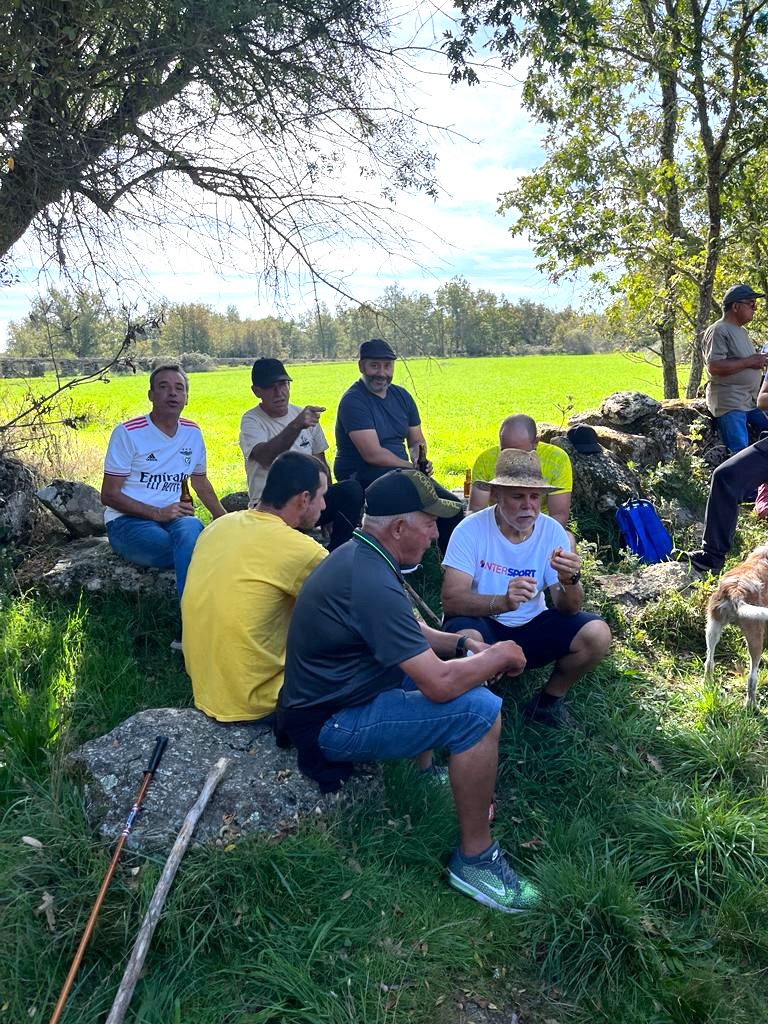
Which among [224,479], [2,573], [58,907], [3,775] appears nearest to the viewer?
[58,907]

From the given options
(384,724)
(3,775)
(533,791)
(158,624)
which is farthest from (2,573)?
(533,791)

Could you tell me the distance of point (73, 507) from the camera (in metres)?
5.98

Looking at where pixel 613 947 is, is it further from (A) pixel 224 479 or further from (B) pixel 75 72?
(A) pixel 224 479

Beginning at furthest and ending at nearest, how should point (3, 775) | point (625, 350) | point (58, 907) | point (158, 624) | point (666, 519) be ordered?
point (625, 350) < point (666, 519) < point (158, 624) < point (3, 775) < point (58, 907)

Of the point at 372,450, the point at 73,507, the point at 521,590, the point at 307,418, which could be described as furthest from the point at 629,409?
the point at 73,507

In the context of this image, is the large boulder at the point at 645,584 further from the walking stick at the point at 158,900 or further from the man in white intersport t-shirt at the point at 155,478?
the walking stick at the point at 158,900

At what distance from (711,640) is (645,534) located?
2187 mm

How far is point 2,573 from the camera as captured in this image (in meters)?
5.34

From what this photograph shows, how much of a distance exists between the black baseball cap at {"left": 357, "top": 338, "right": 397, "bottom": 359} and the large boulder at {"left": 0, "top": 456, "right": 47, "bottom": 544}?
290 centimetres

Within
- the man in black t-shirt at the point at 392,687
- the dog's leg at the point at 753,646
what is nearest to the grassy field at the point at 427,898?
the dog's leg at the point at 753,646

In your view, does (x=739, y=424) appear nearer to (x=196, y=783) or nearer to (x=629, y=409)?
(x=629, y=409)

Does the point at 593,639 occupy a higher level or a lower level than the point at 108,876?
higher

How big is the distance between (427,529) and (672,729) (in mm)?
2146

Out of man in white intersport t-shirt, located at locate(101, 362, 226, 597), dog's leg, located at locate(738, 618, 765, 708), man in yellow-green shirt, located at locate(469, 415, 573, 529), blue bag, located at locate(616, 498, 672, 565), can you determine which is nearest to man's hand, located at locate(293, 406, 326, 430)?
man in white intersport t-shirt, located at locate(101, 362, 226, 597)
